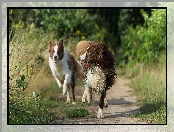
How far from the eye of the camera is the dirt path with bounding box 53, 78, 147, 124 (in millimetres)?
6785

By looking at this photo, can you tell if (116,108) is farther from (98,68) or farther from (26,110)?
(26,110)

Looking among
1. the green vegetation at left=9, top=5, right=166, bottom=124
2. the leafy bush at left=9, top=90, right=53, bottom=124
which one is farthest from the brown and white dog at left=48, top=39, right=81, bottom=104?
the leafy bush at left=9, top=90, right=53, bottom=124

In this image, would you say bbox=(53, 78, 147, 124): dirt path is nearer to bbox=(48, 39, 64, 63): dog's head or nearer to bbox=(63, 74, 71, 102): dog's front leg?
bbox=(63, 74, 71, 102): dog's front leg

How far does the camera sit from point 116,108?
757 cm

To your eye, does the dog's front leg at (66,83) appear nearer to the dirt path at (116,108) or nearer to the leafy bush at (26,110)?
the dirt path at (116,108)

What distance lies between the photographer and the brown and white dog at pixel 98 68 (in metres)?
6.53

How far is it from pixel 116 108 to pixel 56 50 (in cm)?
142

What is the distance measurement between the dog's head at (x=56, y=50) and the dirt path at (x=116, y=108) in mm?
887

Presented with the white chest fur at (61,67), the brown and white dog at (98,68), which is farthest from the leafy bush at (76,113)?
the white chest fur at (61,67)

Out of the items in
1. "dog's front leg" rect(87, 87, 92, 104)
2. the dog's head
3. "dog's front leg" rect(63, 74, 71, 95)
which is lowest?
"dog's front leg" rect(87, 87, 92, 104)

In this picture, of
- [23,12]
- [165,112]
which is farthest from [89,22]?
[165,112]

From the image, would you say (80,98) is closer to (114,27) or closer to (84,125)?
(84,125)

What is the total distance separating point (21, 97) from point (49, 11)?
5096 mm

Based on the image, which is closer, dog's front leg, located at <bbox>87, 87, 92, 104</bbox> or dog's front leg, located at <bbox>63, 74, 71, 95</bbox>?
dog's front leg, located at <bbox>87, 87, 92, 104</bbox>
